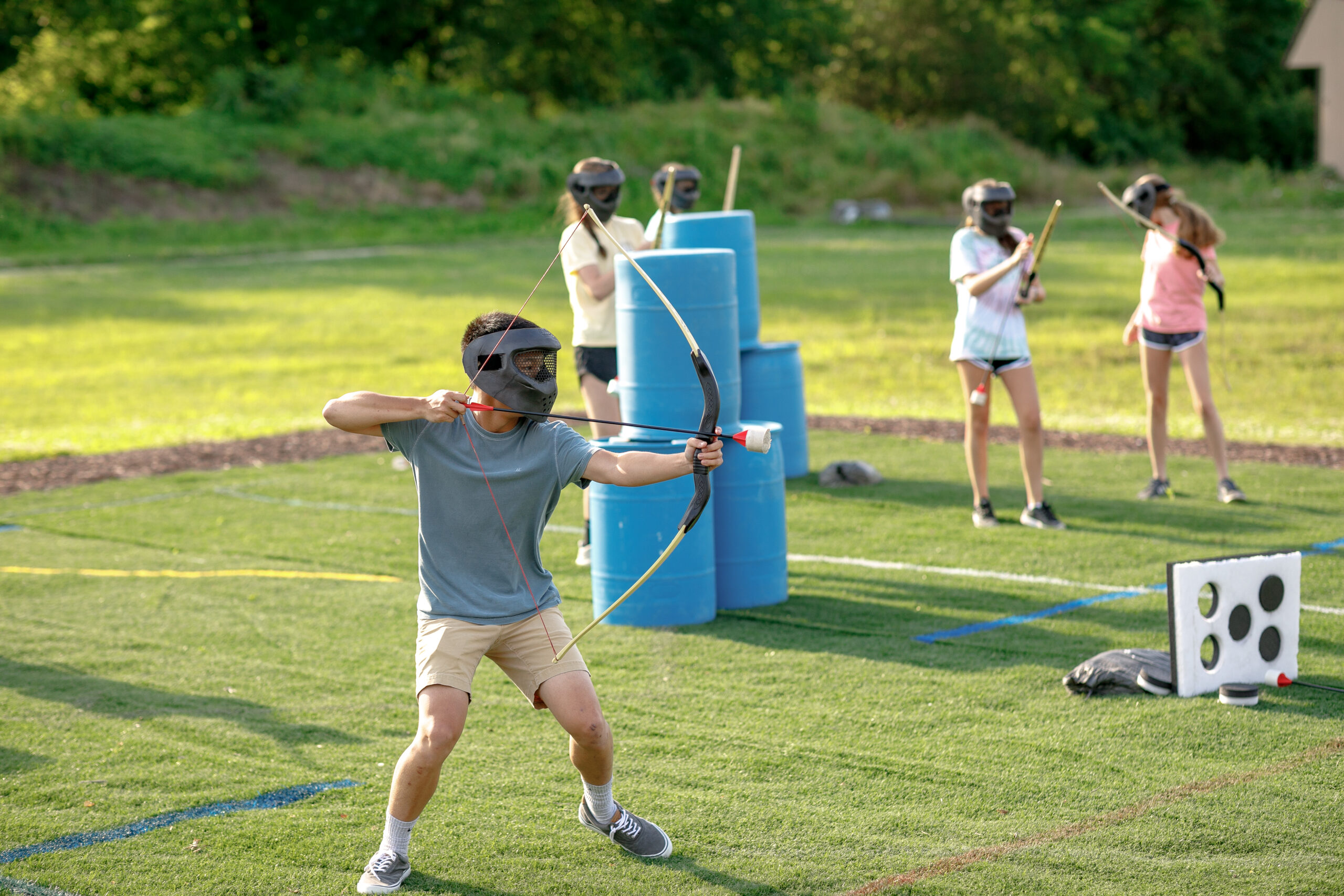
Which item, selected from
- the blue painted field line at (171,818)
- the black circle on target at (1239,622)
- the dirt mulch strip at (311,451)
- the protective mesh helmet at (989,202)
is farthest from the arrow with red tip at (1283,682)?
the dirt mulch strip at (311,451)

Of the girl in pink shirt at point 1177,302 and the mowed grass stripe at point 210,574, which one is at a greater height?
the girl in pink shirt at point 1177,302

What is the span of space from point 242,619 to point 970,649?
398 centimetres

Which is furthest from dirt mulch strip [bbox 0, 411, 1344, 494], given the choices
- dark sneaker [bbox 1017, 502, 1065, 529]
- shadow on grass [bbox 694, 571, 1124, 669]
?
shadow on grass [bbox 694, 571, 1124, 669]

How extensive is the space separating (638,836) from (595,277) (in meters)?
4.37

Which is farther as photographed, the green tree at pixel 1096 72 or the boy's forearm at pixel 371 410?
the green tree at pixel 1096 72

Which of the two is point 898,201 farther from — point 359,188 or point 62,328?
point 62,328

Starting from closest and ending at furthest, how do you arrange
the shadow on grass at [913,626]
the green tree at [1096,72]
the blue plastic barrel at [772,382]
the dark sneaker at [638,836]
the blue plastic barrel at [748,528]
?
the dark sneaker at [638,836] < the shadow on grass at [913,626] < the blue plastic barrel at [748,528] < the blue plastic barrel at [772,382] < the green tree at [1096,72]

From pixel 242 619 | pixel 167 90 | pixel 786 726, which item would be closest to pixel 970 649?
pixel 786 726

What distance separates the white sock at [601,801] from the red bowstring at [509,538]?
493 mm

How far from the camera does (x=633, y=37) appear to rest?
184 feet

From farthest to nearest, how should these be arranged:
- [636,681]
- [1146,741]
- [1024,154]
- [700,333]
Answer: [1024,154]
[700,333]
[636,681]
[1146,741]

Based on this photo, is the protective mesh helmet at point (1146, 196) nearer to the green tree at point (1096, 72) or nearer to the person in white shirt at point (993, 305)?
the person in white shirt at point (993, 305)

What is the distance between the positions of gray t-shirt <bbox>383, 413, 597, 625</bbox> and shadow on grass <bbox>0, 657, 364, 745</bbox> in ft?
5.53

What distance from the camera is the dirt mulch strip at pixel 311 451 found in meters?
12.3
